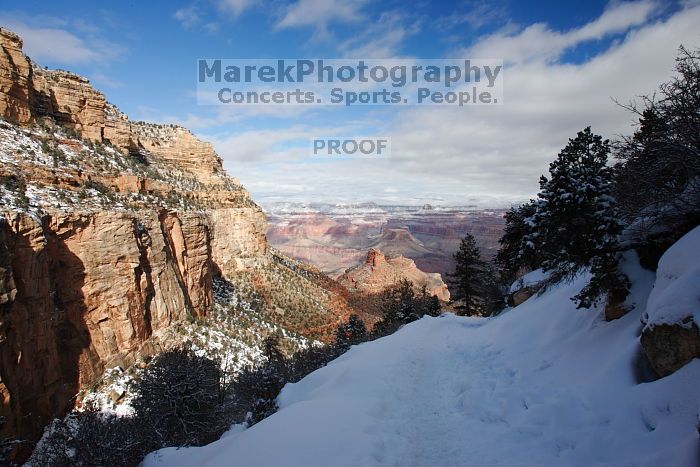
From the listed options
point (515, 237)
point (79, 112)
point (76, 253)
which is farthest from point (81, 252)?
point (515, 237)

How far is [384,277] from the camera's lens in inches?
3477

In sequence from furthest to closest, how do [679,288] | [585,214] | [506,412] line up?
[585,214] < [506,412] < [679,288]

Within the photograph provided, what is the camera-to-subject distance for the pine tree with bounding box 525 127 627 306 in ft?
29.5

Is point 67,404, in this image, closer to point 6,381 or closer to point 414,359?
point 6,381

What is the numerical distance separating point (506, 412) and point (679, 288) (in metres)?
4.50

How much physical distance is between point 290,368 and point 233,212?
28.0m

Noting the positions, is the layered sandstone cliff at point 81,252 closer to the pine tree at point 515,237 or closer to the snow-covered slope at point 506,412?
the snow-covered slope at point 506,412

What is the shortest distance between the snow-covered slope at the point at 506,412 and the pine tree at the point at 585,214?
0.96 m

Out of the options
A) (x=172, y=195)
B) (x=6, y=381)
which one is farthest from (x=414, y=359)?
(x=172, y=195)

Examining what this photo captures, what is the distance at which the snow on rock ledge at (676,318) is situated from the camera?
5.51 m

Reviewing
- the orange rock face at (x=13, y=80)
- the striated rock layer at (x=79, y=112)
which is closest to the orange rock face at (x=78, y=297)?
the orange rock face at (x=13, y=80)

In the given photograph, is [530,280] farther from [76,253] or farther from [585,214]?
[76,253]

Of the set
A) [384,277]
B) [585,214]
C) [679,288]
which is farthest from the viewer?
[384,277]

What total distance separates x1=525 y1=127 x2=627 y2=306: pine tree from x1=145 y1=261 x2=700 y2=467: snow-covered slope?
958 millimetres
